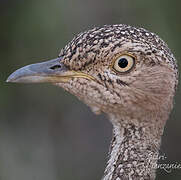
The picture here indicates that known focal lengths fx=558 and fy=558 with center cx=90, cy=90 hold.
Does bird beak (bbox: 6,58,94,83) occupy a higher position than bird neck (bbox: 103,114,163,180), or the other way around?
bird beak (bbox: 6,58,94,83)

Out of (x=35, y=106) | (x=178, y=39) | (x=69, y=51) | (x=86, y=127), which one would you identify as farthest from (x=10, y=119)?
(x=69, y=51)

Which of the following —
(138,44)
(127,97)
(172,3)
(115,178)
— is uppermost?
(172,3)

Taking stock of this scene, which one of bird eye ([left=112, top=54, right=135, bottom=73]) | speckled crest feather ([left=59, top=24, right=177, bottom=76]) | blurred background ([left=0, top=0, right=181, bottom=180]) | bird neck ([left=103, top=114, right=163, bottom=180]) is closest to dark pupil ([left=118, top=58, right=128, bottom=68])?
bird eye ([left=112, top=54, right=135, bottom=73])

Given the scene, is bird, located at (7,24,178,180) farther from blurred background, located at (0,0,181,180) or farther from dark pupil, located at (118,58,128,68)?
blurred background, located at (0,0,181,180)

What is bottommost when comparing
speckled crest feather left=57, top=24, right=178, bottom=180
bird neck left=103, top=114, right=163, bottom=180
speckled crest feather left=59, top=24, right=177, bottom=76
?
bird neck left=103, top=114, right=163, bottom=180

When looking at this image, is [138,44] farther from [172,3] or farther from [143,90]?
[172,3]

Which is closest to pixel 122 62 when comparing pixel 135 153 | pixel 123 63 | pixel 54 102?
pixel 123 63

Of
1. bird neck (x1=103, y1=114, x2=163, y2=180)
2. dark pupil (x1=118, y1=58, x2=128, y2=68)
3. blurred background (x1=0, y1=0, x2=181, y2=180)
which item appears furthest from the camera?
blurred background (x1=0, y1=0, x2=181, y2=180)

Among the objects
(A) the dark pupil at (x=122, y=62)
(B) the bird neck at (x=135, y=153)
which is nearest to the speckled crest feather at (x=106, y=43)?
(A) the dark pupil at (x=122, y=62)
